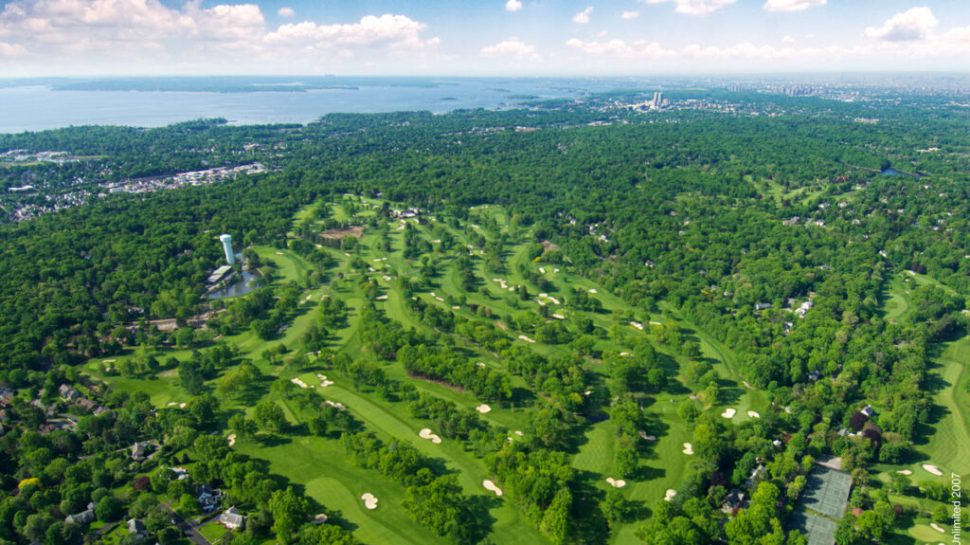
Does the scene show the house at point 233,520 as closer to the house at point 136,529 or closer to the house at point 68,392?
the house at point 136,529

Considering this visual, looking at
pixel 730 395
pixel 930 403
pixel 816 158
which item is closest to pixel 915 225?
pixel 816 158

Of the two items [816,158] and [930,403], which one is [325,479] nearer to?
[930,403]

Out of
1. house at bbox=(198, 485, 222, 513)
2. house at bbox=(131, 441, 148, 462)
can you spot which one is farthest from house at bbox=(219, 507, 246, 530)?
house at bbox=(131, 441, 148, 462)

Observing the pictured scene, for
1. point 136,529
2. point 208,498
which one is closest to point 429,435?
point 208,498

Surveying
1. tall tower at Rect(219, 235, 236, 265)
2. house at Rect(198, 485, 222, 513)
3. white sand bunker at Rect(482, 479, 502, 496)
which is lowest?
white sand bunker at Rect(482, 479, 502, 496)

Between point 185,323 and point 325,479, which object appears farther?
point 185,323

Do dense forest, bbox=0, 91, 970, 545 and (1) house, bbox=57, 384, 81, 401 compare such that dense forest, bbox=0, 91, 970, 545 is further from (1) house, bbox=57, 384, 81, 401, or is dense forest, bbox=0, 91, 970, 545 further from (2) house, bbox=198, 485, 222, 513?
(2) house, bbox=198, 485, 222, 513

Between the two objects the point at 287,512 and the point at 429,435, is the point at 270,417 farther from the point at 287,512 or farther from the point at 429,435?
the point at 429,435
